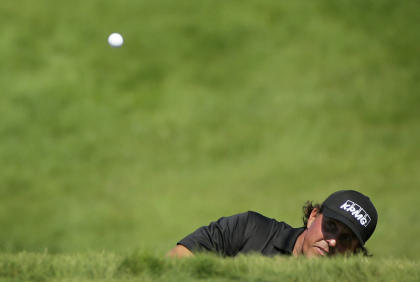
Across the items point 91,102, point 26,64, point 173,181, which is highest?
point 26,64

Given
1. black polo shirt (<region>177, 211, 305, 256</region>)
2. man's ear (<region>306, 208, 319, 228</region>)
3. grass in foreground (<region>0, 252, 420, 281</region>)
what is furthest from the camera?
man's ear (<region>306, 208, 319, 228</region>)

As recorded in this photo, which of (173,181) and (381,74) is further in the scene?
(381,74)

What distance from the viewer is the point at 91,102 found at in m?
13.5

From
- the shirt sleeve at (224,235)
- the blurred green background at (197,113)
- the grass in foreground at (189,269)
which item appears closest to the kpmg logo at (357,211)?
the shirt sleeve at (224,235)

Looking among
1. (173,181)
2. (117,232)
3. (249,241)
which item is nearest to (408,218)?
(173,181)

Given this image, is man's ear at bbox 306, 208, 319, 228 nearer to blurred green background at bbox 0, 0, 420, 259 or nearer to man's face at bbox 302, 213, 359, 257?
man's face at bbox 302, 213, 359, 257

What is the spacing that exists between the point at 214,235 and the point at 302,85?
1073 cm

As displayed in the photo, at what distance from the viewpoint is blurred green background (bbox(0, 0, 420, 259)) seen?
13352mm

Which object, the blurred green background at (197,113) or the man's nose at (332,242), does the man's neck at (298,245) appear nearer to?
the man's nose at (332,242)

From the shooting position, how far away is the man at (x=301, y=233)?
3752mm

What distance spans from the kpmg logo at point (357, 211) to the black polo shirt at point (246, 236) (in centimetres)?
45

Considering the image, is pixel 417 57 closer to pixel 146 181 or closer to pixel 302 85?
pixel 302 85

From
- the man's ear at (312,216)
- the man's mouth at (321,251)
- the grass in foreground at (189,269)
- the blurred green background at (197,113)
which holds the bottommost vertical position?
the grass in foreground at (189,269)

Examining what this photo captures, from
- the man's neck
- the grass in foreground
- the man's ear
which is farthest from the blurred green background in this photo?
the grass in foreground
